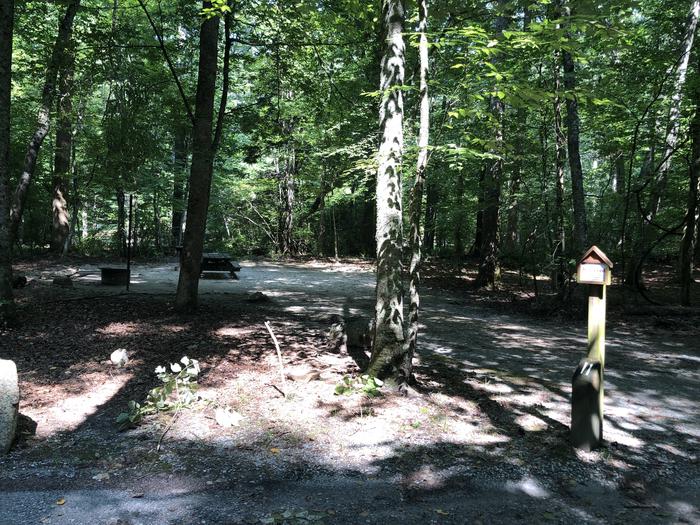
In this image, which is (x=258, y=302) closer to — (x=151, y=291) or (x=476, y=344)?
(x=151, y=291)

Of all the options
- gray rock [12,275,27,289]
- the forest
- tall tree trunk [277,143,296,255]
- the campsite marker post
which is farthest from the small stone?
tall tree trunk [277,143,296,255]

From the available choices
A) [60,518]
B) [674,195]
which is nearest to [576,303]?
[674,195]

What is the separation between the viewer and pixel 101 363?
577 cm

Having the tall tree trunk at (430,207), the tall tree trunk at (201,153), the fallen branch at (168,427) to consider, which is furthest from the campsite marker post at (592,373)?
Answer: the tall tree trunk at (430,207)

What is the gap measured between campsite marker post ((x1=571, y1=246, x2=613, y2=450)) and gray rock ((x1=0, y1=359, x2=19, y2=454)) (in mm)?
4329

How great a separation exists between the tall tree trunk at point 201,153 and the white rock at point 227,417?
14.3ft

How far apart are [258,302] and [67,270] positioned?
714 centimetres

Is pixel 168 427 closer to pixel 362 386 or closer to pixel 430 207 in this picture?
pixel 362 386

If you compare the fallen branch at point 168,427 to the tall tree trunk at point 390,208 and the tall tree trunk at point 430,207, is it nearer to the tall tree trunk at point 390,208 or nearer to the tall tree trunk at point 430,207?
the tall tree trunk at point 390,208

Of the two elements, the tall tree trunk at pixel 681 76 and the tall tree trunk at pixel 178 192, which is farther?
the tall tree trunk at pixel 178 192

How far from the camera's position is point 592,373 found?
12.0ft

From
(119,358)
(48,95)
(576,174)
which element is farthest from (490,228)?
(48,95)

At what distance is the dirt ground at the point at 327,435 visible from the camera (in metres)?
2.93

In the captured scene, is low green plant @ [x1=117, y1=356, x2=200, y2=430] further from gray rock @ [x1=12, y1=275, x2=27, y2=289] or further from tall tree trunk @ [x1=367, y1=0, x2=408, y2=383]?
gray rock @ [x1=12, y1=275, x2=27, y2=289]
